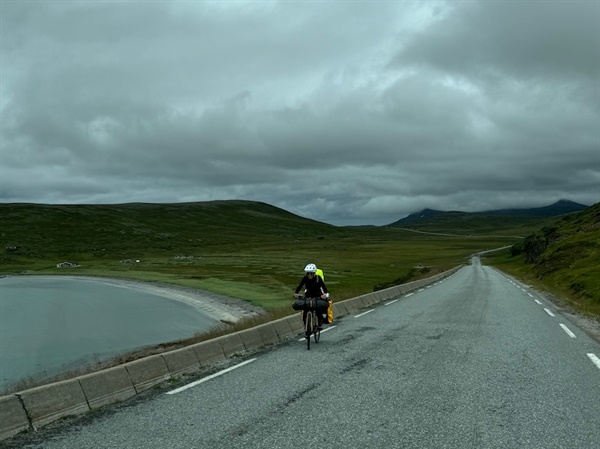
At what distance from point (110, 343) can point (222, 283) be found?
2657cm

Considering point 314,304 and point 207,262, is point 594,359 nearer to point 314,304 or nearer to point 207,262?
point 314,304

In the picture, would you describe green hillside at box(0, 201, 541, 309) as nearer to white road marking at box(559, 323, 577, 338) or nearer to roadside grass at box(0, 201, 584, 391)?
roadside grass at box(0, 201, 584, 391)

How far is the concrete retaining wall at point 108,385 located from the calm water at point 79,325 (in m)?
11.6

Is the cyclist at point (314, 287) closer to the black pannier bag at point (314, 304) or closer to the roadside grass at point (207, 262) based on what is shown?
the black pannier bag at point (314, 304)

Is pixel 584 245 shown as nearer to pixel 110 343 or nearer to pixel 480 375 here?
pixel 110 343

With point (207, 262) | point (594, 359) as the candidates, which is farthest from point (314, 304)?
point (207, 262)

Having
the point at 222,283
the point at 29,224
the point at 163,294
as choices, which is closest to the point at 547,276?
the point at 222,283

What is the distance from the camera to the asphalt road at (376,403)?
6.74m

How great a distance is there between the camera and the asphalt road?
674 cm

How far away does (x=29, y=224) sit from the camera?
7229 inches

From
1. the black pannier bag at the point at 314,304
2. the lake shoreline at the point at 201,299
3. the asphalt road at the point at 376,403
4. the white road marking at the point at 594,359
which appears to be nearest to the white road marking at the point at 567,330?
the asphalt road at the point at 376,403

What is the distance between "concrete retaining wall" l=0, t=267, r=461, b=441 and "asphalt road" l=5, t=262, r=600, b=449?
1.22ft

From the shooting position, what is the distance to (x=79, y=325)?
38.2 metres

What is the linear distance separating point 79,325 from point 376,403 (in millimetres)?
35019
